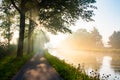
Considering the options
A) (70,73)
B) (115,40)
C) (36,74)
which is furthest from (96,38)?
(36,74)

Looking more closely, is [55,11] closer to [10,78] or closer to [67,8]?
[67,8]

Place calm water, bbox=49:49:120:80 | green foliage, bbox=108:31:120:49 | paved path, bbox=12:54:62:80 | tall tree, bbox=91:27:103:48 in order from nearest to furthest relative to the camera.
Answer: paved path, bbox=12:54:62:80
calm water, bbox=49:49:120:80
green foliage, bbox=108:31:120:49
tall tree, bbox=91:27:103:48

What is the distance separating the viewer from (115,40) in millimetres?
122625

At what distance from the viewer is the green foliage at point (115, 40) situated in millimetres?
121500

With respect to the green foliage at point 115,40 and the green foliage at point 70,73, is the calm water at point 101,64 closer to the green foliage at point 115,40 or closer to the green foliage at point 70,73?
the green foliage at point 70,73

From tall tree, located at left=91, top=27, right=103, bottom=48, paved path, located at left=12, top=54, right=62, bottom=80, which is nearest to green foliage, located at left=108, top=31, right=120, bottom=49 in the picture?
tall tree, located at left=91, top=27, right=103, bottom=48

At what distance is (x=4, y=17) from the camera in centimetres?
5759

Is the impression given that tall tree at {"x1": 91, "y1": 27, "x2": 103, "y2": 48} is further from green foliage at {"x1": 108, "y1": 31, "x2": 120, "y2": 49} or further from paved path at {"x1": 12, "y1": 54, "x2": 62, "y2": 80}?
paved path at {"x1": 12, "y1": 54, "x2": 62, "y2": 80}

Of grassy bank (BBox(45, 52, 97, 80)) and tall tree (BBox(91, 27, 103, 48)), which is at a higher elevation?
tall tree (BBox(91, 27, 103, 48))

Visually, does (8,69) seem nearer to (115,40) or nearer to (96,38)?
(115,40)

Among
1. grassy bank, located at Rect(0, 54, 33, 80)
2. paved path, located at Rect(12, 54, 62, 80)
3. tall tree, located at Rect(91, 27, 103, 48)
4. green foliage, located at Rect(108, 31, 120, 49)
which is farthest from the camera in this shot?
tall tree, located at Rect(91, 27, 103, 48)

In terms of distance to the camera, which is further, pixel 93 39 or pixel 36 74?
pixel 93 39

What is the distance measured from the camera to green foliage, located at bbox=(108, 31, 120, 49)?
4783 inches

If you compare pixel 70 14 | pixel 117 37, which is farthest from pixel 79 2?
pixel 117 37
